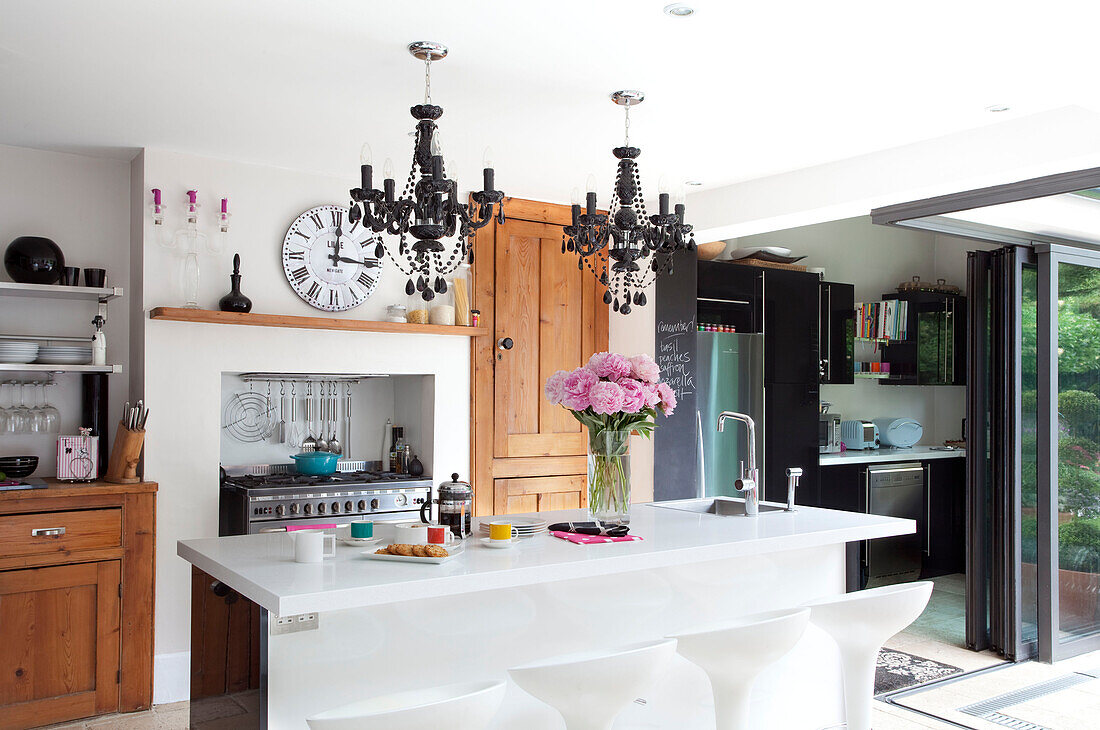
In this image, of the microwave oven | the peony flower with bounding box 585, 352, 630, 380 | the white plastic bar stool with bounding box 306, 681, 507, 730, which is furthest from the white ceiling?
the microwave oven

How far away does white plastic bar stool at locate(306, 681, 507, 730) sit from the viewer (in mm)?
1802

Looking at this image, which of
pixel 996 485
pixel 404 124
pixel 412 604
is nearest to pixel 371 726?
pixel 412 604

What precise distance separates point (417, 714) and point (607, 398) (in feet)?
4.46

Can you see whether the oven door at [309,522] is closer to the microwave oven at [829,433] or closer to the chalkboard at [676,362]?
the chalkboard at [676,362]

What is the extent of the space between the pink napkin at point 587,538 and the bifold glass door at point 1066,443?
2.89 m

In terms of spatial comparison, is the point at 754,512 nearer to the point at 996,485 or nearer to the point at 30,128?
the point at 996,485

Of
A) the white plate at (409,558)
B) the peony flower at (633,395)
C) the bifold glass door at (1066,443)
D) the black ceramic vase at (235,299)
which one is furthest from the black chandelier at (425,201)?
→ the bifold glass door at (1066,443)

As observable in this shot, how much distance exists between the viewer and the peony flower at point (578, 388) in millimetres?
3070

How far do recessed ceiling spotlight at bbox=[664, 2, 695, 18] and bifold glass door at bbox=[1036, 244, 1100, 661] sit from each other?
2.92 m

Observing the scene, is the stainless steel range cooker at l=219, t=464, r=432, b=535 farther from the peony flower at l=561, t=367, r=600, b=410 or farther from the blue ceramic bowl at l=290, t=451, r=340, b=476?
the peony flower at l=561, t=367, r=600, b=410

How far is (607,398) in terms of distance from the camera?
9.80ft

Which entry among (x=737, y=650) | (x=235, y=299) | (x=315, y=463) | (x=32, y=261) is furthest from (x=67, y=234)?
(x=737, y=650)

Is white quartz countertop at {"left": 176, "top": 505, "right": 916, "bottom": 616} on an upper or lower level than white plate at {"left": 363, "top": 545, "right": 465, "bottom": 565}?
lower

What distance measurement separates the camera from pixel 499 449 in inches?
205
